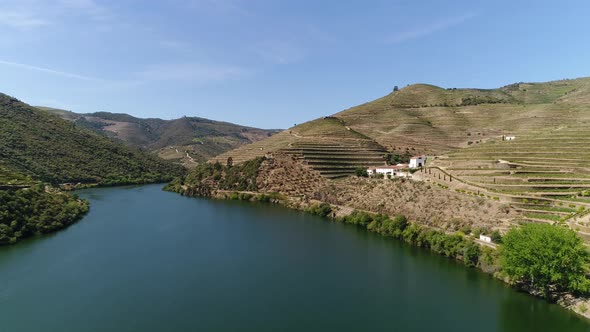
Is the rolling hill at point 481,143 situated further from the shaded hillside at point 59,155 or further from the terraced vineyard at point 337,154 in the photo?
the shaded hillside at point 59,155

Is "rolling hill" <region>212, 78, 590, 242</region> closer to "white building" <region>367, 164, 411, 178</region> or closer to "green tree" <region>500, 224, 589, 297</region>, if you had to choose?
"white building" <region>367, 164, 411, 178</region>

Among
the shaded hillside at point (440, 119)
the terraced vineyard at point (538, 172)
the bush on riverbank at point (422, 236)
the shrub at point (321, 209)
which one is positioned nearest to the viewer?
the bush on riverbank at point (422, 236)

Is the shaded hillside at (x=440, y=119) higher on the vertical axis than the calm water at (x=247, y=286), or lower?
higher

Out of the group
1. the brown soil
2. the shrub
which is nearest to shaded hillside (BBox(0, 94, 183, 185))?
the brown soil

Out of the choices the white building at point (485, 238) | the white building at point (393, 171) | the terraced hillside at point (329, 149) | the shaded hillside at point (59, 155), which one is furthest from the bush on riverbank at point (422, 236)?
the shaded hillside at point (59, 155)

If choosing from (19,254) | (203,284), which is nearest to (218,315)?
(203,284)

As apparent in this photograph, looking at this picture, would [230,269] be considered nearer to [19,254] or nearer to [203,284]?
[203,284]
